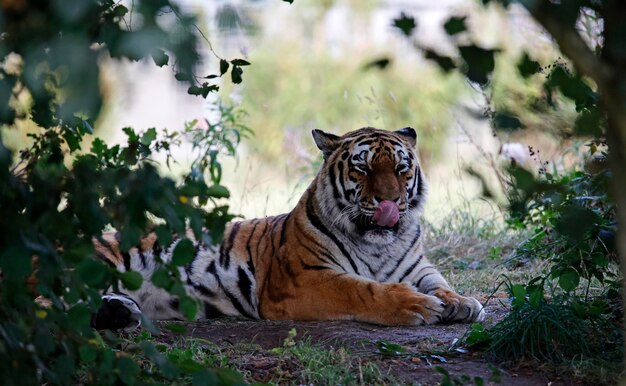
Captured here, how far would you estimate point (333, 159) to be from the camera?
214 inches

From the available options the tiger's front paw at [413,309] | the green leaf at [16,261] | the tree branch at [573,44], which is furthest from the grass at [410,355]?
the tree branch at [573,44]

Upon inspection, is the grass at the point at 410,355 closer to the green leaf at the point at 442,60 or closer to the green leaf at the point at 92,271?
the green leaf at the point at 92,271

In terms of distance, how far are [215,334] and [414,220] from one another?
4.93ft

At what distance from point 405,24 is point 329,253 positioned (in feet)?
11.4

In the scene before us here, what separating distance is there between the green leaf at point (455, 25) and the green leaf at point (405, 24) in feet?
0.28

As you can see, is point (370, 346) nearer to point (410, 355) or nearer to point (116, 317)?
point (410, 355)

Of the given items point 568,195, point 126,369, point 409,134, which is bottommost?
point 126,369

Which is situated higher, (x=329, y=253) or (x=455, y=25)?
(x=329, y=253)

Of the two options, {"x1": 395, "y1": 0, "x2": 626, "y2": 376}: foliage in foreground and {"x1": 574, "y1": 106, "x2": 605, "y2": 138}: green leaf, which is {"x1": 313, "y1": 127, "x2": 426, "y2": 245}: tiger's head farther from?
{"x1": 574, "y1": 106, "x2": 605, "y2": 138}: green leaf

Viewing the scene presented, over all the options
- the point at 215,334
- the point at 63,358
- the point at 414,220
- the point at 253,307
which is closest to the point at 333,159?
the point at 414,220

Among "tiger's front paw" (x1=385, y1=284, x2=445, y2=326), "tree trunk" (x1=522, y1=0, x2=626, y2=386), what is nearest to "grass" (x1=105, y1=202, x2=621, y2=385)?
"tiger's front paw" (x1=385, y1=284, x2=445, y2=326)

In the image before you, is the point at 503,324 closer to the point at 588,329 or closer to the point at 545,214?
the point at 588,329

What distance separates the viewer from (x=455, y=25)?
70.9 inches

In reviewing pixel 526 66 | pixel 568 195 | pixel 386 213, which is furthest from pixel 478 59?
pixel 386 213
